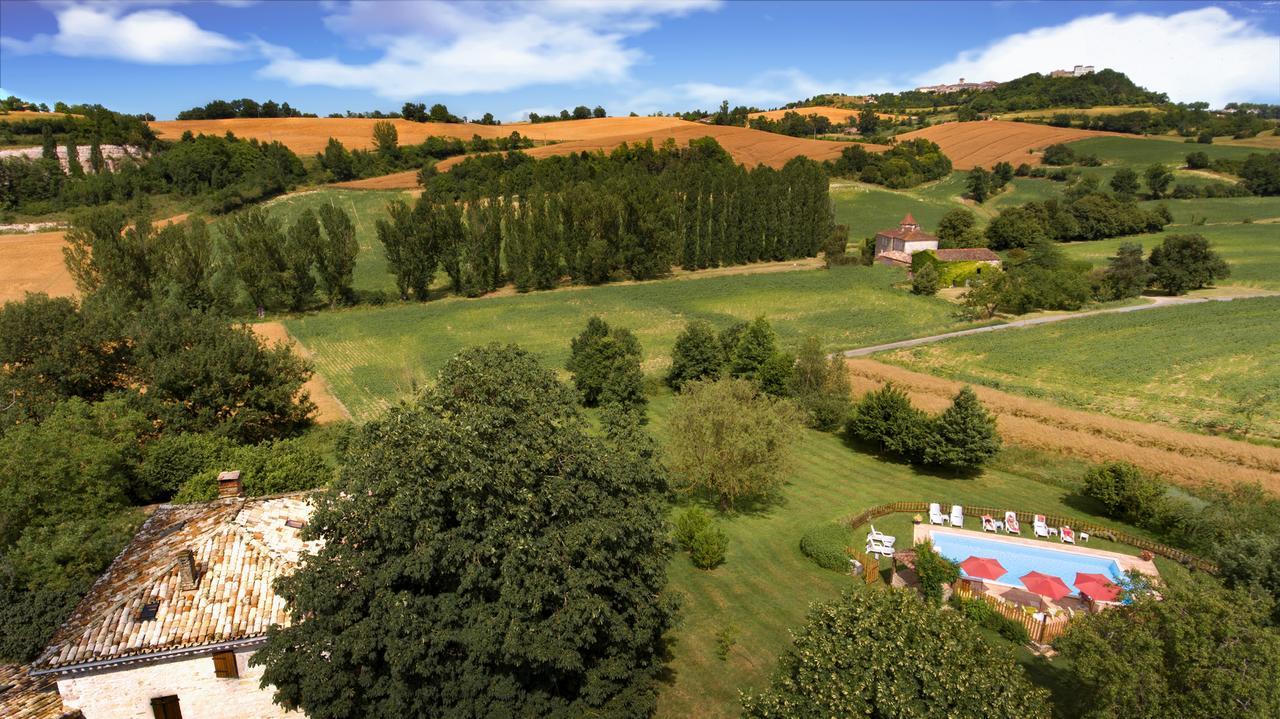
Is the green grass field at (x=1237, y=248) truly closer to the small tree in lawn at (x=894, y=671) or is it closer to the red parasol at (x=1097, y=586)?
the red parasol at (x=1097, y=586)

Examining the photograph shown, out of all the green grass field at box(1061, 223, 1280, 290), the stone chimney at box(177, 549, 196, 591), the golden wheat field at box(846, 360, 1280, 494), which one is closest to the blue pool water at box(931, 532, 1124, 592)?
the golden wheat field at box(846, 360, 1280, 494)

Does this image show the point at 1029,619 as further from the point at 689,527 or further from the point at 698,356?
the point at 698,356

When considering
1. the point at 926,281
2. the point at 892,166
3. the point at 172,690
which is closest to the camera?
the point at 172,690

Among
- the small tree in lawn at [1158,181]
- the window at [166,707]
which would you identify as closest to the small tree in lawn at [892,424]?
the window at [166,707]

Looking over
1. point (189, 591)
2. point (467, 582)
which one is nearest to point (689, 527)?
point (467, 582)

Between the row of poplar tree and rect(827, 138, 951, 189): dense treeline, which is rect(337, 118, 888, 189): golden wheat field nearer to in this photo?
rect(827, 138, 951, 189): dense treeline
